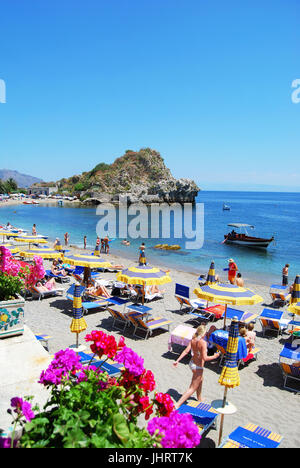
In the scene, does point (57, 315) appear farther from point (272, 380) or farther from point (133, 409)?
point (133, 409)

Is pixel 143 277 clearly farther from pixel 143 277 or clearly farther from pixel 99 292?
pixel 99 292

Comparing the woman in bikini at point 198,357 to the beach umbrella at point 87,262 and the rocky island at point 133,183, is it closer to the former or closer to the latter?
the beach umbrella at point 87,262

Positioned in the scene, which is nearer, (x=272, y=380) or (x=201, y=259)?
(x=272, y=380)

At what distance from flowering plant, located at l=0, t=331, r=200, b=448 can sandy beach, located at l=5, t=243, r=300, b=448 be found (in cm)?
322

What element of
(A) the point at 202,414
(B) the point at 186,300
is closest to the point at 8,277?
(A) the point at 202,414

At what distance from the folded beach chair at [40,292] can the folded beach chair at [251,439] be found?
930cm

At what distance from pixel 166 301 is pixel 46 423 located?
10.9 m

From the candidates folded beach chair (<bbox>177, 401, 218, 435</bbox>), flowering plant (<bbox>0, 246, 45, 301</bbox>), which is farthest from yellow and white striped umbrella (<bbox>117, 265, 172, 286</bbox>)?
folded beach chair (<bbox>177, 401, 218, 435</bbox>)

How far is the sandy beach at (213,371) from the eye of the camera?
5930 millimetres

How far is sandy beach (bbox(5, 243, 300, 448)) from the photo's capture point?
5930 mm

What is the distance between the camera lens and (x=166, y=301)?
13477 millimetres

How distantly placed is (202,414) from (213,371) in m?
2.62

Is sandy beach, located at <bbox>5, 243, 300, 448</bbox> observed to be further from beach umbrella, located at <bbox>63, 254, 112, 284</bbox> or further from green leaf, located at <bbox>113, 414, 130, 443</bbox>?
green leaf, located at <bbox>113, 414, 130, 443</bbox>
